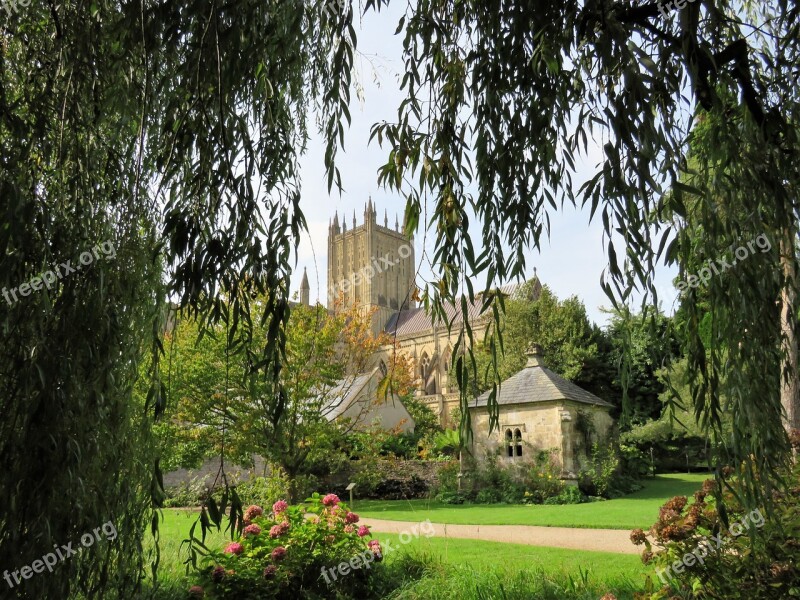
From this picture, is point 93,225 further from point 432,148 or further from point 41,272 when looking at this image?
point 432,148

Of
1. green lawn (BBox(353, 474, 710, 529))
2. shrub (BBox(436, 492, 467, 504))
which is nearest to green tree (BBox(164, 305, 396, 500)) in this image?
green lawn (BBox(353, 474, 710, 529))

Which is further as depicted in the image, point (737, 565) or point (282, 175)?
point (737, 565)

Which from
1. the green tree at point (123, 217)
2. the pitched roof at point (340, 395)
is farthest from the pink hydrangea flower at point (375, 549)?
the pitched roof at point (340, 395)

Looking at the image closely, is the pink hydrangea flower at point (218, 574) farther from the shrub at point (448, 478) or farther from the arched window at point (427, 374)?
the arched window at point (427, 374)

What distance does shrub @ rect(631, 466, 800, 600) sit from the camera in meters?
3.88

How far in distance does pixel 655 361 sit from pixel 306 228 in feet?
4.03

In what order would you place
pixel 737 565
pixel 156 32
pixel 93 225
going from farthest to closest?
pixel 737 565, pixel 93 225, pixel 156 32

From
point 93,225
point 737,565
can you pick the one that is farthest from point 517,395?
point 93,225

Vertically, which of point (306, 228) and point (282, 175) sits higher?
point (282, 175)

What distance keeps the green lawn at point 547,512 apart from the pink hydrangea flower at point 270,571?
5446 millimetres

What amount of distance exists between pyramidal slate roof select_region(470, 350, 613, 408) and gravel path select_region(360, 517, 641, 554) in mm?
6700

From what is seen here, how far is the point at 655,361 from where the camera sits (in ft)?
7.27

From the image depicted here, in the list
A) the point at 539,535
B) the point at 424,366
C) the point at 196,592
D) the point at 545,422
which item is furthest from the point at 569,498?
the point at 424,366

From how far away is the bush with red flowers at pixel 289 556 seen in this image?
562cm
